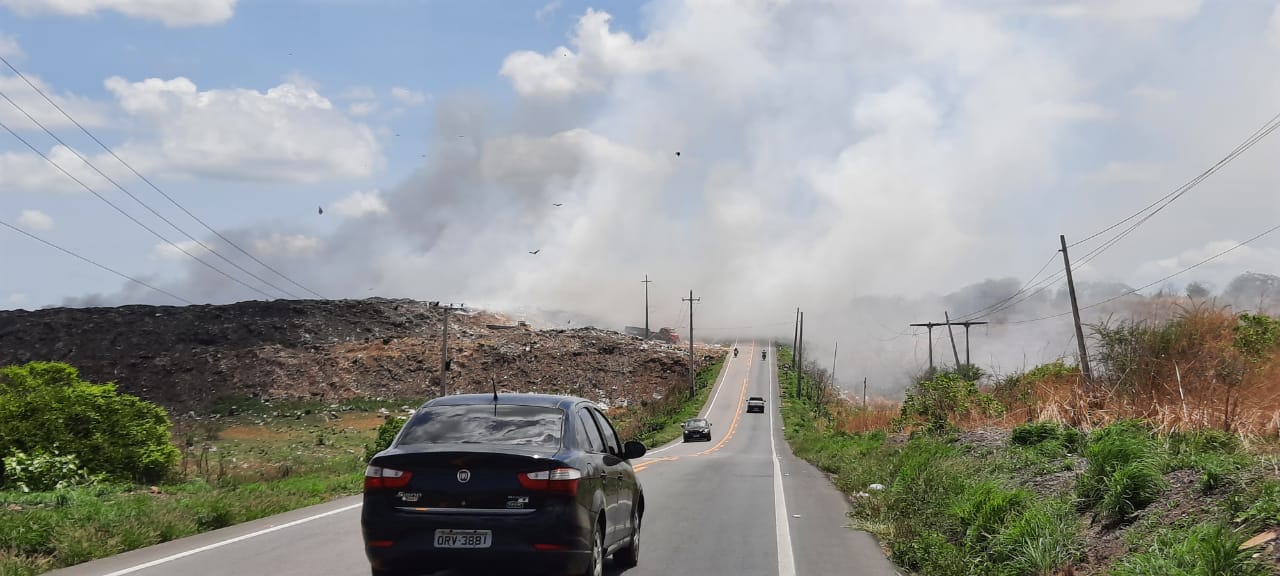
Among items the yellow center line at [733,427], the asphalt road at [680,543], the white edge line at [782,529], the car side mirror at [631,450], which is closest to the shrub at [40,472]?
the asphalt road at [680,543]

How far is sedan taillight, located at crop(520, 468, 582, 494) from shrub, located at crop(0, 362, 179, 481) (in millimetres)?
15356

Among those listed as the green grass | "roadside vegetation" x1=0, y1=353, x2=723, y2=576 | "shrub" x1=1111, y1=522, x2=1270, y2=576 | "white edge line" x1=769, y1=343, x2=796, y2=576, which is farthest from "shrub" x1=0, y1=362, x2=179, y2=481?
the green grass

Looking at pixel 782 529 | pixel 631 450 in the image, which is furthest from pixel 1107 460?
pixel 631 450

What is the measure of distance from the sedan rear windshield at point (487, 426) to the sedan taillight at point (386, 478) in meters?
0.41

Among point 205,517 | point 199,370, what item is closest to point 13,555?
point 205,517

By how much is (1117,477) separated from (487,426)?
569cm

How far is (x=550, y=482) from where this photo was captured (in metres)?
8.02

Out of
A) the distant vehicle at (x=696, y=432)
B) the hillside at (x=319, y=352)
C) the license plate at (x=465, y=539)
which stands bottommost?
the license plate at (x=465, y=539)

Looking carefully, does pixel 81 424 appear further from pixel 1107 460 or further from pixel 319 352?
pixel 319 352

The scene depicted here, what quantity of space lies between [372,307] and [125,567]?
116398 mm

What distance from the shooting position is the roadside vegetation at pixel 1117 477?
7.82 meters

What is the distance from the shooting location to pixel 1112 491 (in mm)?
9633

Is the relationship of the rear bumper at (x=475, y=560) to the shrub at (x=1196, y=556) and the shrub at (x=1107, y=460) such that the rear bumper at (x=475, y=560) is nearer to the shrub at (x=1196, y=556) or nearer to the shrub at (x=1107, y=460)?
the shrub at (x=1196, y=556)

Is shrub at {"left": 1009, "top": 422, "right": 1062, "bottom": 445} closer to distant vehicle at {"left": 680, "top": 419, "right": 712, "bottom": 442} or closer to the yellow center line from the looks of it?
the yellow center line
